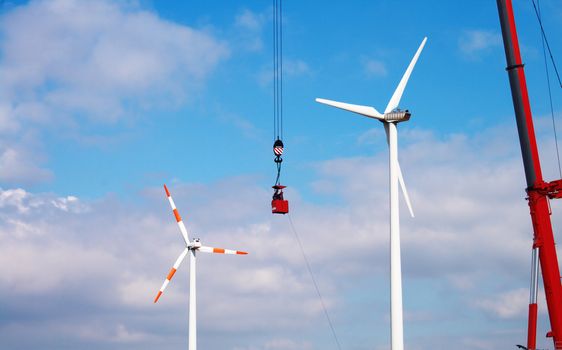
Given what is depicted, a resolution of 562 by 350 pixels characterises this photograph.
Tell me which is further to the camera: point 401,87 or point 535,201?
point 535,201

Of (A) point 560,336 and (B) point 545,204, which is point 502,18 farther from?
(A) point 560,336

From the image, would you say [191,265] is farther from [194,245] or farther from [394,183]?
[394,183]

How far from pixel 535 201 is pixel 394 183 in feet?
54.0

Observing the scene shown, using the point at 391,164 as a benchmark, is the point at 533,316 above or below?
below

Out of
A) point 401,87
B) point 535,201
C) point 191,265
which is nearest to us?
point 401,87

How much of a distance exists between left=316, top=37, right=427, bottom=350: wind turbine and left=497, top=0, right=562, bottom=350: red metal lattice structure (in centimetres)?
1125

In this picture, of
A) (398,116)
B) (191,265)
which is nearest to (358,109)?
(398,116)

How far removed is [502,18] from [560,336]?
84.4ft

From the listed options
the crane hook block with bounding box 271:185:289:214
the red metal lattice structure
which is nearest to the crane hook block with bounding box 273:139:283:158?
the crane hook block with bounding box 271:185:289:214

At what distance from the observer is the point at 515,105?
228 ft

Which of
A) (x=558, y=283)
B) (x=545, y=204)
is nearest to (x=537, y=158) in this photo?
(x=545, y=204)

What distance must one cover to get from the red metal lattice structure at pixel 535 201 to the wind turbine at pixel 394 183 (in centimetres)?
1125

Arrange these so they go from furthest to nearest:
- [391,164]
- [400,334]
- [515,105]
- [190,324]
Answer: [190,324] → [515,105] → [391,164] → [400,334]

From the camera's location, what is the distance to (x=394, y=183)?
56.2 m
